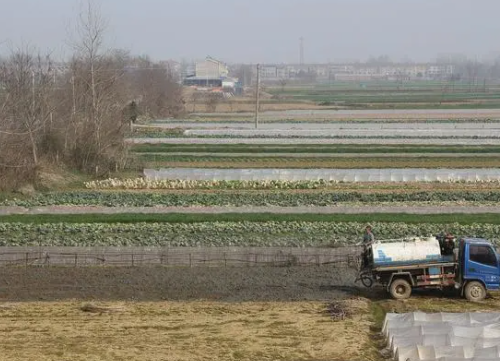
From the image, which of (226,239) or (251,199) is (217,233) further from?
(251,199)

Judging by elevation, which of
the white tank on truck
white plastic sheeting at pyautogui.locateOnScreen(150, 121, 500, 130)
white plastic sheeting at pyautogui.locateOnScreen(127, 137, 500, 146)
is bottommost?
the white tank on truck

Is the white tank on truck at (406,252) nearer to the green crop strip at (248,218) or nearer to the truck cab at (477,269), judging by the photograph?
the truck cab at (477,269)

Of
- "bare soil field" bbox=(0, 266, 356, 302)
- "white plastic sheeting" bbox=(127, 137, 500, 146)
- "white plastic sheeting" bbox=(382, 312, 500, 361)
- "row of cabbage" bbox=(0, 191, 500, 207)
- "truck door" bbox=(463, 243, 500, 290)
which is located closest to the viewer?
"white plastic sheeting" bbox=(382, 312, 500, 361)

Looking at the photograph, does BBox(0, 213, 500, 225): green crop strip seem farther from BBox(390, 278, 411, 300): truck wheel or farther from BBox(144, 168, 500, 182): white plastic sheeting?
BBox(390, 278, 411, 300): truck wheel

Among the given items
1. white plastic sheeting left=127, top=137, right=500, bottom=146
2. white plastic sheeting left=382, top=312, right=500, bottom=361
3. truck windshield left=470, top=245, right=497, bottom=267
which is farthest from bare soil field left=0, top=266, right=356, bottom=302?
white plastic sheeting left=127, top=137, right=500, bottom=146

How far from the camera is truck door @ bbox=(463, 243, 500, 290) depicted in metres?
18.8

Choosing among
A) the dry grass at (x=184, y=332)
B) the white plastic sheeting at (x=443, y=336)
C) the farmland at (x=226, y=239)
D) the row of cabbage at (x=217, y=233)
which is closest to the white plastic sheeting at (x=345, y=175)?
the farmland at (x=226, y=239)

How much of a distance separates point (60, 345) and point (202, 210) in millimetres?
16599

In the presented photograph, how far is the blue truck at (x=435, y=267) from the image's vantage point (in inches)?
743

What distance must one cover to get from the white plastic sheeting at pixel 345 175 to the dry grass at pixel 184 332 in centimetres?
2100

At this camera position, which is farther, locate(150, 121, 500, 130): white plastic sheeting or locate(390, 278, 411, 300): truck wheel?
locate(150, 121, 500, 130): white plastic sheeting

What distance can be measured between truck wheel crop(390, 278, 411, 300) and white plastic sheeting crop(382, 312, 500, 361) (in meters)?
2.12

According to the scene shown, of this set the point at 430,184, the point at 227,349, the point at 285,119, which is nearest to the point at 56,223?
the point at 227,349

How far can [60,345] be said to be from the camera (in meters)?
15.9
